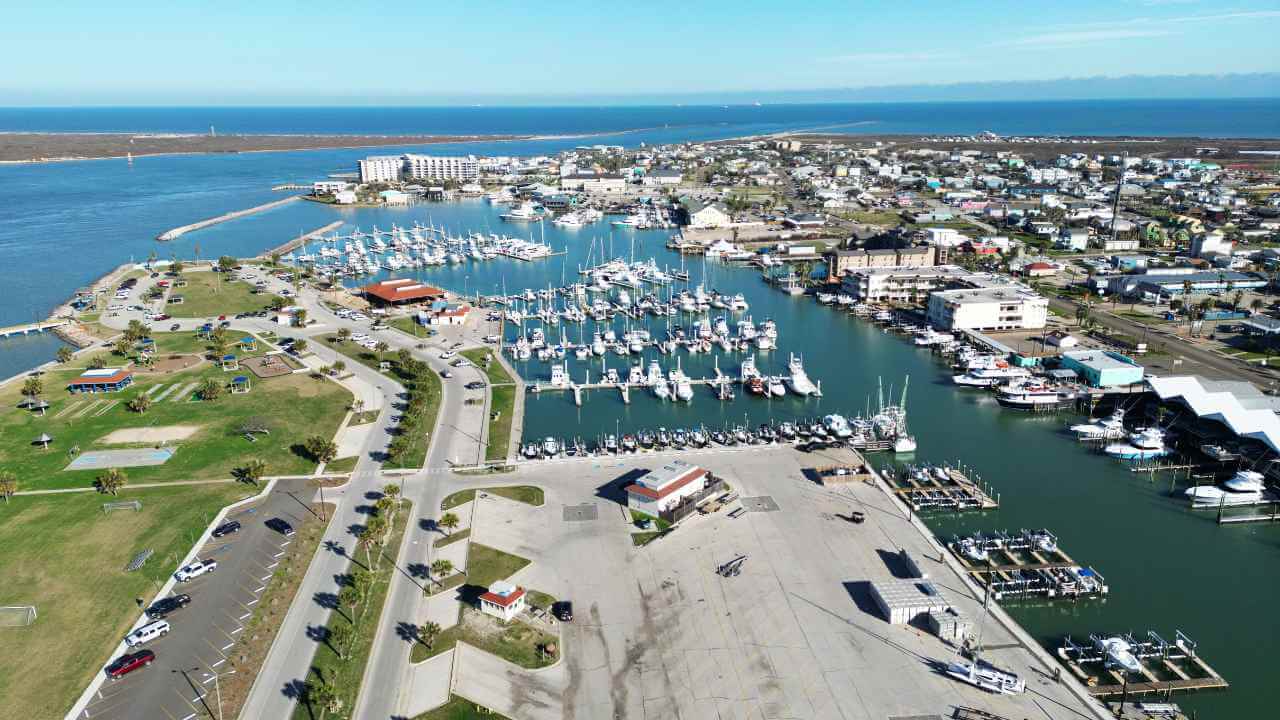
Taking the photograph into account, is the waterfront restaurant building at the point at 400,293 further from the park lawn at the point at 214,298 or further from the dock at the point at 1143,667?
the dock at the point at 1143,667

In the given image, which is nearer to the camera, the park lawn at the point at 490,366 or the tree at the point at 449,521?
the tree at the point at 449,521

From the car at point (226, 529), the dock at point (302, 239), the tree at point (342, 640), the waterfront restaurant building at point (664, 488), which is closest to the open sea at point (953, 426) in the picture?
the dock at point (302, 239)

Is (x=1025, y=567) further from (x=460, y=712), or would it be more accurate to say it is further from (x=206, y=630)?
(x=206, y=630)

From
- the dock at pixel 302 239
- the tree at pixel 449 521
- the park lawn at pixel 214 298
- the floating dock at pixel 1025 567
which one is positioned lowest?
the floating dock at pixel 1025 567

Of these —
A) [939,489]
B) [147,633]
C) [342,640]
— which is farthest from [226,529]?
[939,489]

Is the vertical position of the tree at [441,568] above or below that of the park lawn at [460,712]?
above

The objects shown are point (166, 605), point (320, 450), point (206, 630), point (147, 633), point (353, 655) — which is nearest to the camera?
point (353, 655)

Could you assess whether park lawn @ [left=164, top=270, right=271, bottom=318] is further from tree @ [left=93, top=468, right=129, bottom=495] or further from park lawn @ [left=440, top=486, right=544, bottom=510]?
park lawn @ [left=440, top=486, right=544, bottom=510]
